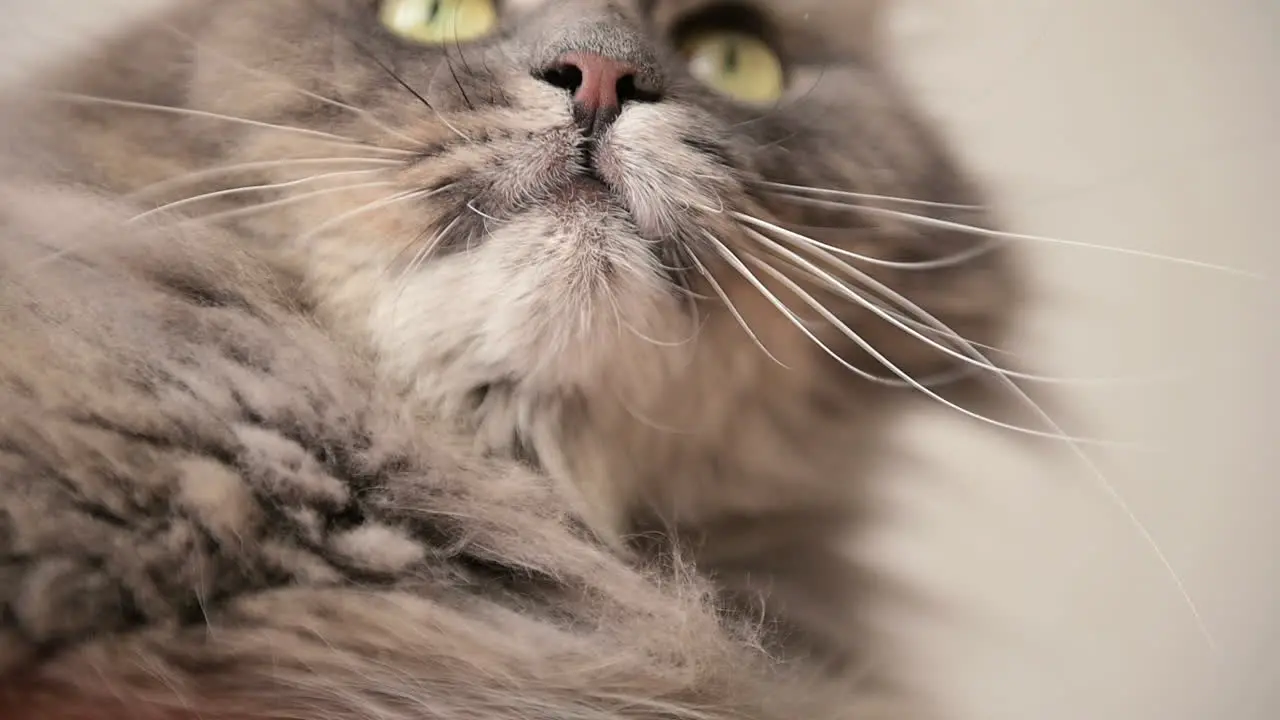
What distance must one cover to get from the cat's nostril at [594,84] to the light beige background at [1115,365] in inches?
14.0

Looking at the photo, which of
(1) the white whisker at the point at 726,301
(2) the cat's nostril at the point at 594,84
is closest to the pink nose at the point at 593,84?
Result: (2) the cat's nostril at the point at 594,84

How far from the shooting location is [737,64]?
0.92 m

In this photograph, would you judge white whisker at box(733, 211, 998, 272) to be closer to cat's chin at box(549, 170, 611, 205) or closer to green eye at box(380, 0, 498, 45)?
cat's chin at box(549, 170, 611, 205)

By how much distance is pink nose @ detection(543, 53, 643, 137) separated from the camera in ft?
2.32

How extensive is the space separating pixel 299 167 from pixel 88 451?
11.5 inches

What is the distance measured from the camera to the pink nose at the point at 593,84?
71 cm

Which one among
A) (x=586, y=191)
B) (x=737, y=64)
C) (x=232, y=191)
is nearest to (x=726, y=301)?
(x=586, y=191)

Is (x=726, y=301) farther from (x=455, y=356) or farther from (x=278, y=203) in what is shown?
(x=278, y=203)

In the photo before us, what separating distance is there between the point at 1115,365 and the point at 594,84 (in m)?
0.48

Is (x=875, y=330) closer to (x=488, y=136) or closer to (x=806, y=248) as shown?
A: (x=806, y=248)

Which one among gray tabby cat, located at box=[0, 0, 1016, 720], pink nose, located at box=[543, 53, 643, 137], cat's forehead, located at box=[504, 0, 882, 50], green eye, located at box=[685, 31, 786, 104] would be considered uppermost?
cat's forehead, located at box=[504, 0, 882, 50]

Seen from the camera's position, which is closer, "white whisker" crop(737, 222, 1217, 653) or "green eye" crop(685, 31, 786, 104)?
"white whisker" crop(737, 222, 1217, 653)

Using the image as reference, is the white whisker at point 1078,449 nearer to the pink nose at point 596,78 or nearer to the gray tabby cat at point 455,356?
the gray tabby cat at point 455,356

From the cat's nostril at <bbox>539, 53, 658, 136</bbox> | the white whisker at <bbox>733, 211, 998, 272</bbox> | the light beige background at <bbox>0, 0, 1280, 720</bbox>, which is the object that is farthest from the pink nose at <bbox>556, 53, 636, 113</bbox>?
the light beige background at <bbox>0, 0, 1280, 720</bbox>
